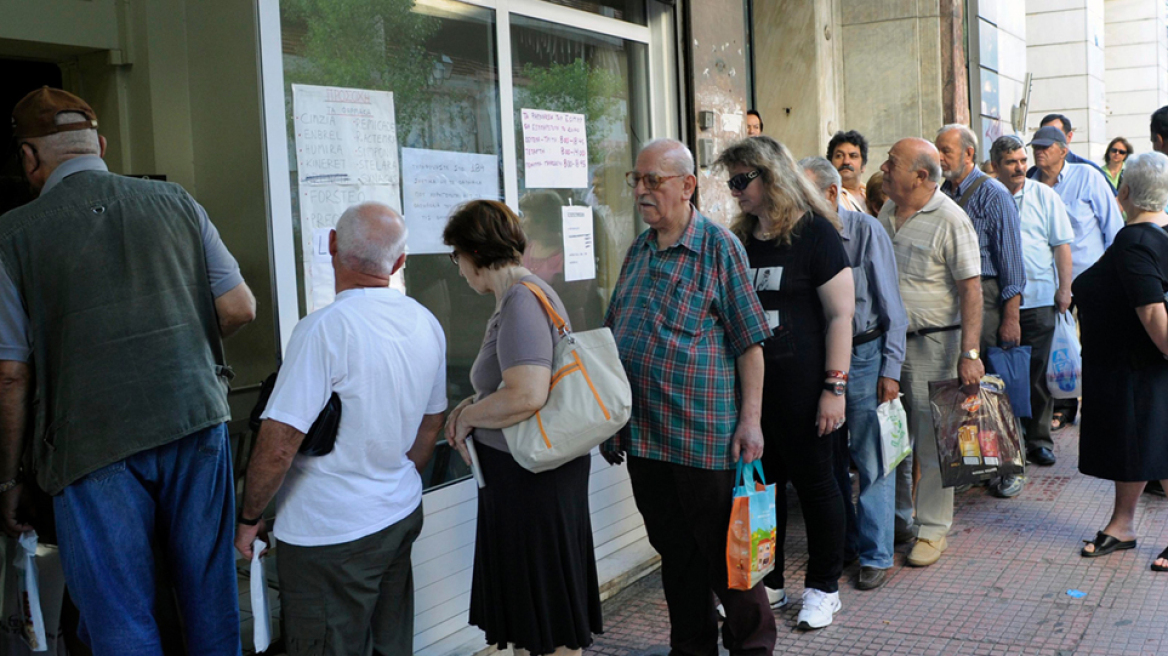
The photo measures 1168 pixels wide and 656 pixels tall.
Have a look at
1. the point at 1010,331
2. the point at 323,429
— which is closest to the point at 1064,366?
the point at 1010,331

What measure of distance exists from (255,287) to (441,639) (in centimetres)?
155

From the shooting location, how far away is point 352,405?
2.82 m

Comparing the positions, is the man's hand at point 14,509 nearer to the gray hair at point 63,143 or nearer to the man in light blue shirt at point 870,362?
the gray hair at point 63,143

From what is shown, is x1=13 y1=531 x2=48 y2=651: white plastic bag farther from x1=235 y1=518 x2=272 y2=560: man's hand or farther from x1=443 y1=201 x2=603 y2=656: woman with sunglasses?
x1=443 y1=201 x2=603 y2=656: woman with sunglasses

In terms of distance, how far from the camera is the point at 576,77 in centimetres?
527

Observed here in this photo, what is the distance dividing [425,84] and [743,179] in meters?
1.40

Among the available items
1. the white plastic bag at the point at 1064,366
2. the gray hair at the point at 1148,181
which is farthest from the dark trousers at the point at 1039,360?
the gray hair at the point at 1148,181

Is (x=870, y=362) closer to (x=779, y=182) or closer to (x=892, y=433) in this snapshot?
(x=892, y=433)

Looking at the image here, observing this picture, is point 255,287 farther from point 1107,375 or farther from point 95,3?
point 1107,375

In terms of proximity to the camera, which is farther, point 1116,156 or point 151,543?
point 1116,156

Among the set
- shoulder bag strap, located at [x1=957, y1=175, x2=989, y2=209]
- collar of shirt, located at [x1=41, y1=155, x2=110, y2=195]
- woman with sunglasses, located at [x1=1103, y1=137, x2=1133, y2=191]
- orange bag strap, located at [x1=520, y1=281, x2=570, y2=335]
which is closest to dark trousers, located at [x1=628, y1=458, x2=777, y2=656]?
orange bag strap, located at [x1=520, y1=281, x2=570, y2=335]

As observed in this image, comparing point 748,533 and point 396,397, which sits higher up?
point 396,397

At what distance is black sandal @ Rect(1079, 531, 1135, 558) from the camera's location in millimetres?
4972

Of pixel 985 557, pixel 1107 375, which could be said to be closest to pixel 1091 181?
pixel 1107 375
